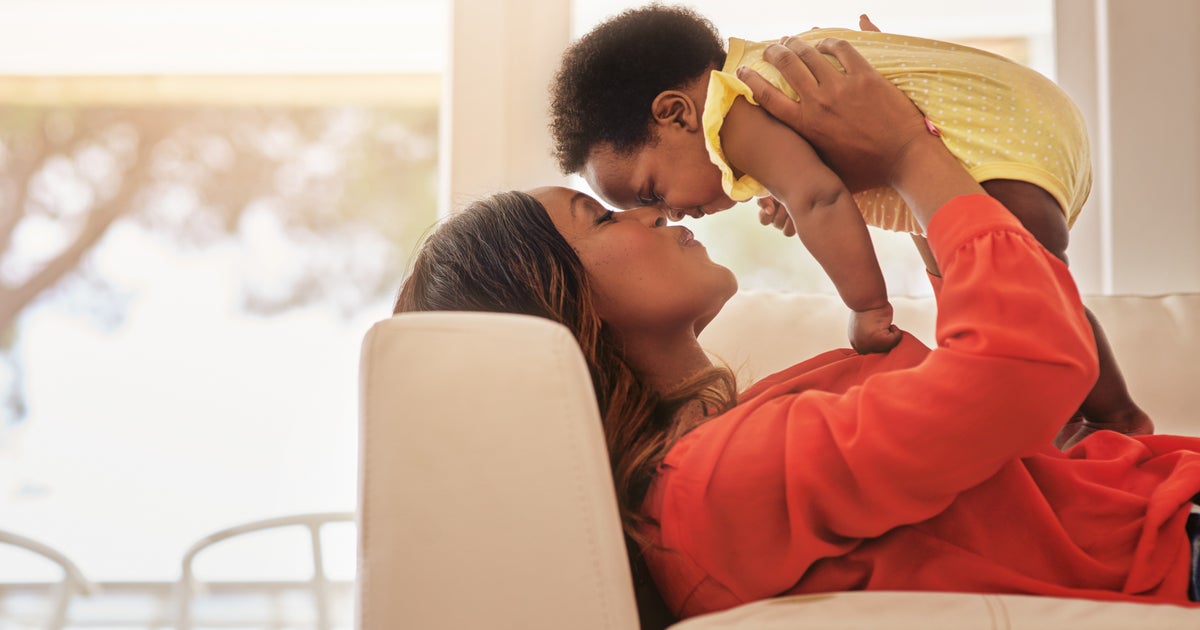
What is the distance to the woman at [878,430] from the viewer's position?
822 mm

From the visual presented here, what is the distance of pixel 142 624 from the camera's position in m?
2.80

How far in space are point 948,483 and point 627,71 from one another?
0.76 m

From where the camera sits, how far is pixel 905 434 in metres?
0.81

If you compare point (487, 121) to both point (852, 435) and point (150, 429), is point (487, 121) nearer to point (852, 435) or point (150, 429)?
point (150, 429)

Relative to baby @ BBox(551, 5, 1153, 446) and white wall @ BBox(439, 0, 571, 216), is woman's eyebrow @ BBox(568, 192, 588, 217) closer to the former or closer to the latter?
baby @ BBox(551, 5, 1153, 446)

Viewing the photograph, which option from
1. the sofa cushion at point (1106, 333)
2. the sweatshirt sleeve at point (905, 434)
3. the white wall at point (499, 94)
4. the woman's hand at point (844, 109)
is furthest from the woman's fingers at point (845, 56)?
the white wall at point (499, 94)

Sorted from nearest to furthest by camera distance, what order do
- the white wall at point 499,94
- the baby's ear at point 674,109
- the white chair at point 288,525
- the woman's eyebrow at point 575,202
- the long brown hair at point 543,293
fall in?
the long brown hair at point 543,293
the woman's eyebrow at point 575,202
the baby's ear at point 674,109
the white chair at point 288,525
the white wall at point 499,94

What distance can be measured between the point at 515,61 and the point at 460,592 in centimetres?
186

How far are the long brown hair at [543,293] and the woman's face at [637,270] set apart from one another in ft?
0.07

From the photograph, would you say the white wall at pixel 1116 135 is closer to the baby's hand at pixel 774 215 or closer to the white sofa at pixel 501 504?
the baby's hand at pixel 774 215

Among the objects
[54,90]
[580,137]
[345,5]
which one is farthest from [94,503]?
[580,137]

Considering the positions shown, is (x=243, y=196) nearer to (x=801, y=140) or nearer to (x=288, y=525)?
(x=288, y=525)

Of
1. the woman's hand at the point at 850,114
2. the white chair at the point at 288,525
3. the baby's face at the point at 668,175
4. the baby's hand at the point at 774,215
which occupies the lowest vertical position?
the white chair at the point at 288,525

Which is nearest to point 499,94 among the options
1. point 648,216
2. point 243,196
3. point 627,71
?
point 243,196
